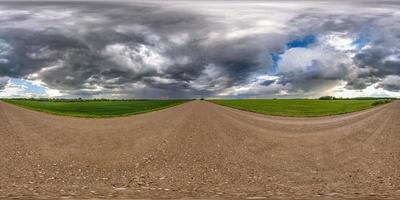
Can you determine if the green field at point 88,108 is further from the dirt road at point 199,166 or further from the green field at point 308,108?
the dirt road at point 199,166

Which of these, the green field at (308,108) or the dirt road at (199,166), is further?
the green field at (308,108)

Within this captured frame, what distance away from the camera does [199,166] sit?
1420 cm

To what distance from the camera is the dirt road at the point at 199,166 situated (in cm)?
1048

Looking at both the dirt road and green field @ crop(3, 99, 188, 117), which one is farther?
green field @ crop(3, 99, 188, 117)

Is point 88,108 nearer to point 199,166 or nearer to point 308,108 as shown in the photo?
point 308,108

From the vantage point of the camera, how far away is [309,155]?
1683 centimetres

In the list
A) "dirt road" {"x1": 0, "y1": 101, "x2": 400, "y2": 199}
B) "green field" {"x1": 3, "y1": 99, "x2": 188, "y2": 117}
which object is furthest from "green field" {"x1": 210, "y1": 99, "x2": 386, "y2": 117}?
"dirt road" {"x1": 0, "y1": 101, "x2": 400, "y2": 199}

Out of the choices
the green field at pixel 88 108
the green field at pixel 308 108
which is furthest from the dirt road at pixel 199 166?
the green field at pixel 308 108

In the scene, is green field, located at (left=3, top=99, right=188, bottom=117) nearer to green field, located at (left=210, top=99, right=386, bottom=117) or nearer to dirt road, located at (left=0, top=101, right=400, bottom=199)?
green field, located at (left=210, top=99, right=386, bottom=117)

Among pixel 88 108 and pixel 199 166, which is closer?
pixel 199 166

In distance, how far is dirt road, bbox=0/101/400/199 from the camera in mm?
10484

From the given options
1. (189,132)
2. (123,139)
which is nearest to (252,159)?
(123,139)

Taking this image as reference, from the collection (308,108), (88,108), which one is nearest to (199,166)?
(88,108)

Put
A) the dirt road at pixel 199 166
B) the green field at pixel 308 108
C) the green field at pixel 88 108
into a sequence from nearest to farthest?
1. the dirt road at pixel 199 166
2. the green field at pixel 88 108
3. the green field at pixel 308 108
